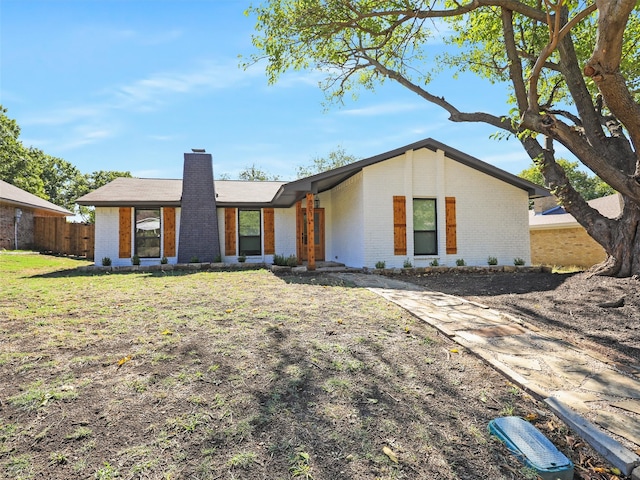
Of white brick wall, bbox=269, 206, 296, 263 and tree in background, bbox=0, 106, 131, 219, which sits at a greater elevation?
tree in background, bbox=0, 106, 131, 219

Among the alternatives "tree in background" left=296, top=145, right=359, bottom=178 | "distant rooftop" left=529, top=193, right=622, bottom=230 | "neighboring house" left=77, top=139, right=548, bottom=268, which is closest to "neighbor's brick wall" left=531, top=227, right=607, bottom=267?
"distant rooftop" left=529, top=193, right=622, bottom=230

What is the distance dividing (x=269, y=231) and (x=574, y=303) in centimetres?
986

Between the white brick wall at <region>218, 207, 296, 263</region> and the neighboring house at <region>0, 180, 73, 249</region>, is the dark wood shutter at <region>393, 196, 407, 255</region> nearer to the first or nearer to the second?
the white brick wall at <region>218, 207, 296, 263</region>

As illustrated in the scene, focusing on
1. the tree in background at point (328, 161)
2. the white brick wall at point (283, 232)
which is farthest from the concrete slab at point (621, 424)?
the tree in background at point (328, 161)

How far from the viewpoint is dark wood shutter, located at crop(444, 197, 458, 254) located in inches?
433

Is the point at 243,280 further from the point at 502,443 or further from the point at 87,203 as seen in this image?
the point at 87,203

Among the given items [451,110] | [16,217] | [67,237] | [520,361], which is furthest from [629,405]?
[16,217]

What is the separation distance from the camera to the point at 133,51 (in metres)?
8.41

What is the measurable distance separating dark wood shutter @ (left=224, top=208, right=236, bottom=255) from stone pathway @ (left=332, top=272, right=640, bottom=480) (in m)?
9.11

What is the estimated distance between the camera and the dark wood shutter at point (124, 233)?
40.3 ft

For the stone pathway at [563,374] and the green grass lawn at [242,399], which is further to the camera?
the stone pathway at [563,374]

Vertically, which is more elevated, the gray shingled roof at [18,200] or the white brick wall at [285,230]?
the gray shingled roof at [18,200]

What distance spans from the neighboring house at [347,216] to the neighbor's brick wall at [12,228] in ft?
26.9

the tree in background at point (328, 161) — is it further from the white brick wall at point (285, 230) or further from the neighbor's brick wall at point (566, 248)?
the white brick wall at point (285, 230)
